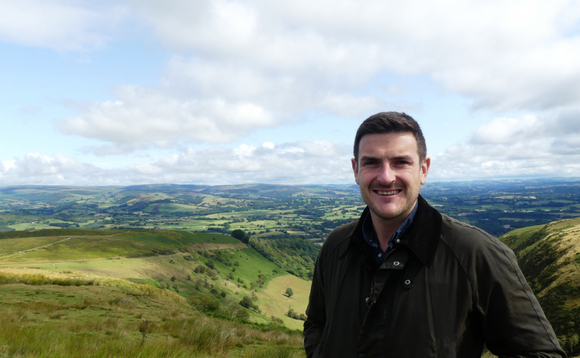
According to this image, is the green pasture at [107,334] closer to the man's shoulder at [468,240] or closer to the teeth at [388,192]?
the teeth at [388,192]

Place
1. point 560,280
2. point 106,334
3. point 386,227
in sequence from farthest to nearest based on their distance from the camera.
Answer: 1. point 560,280
2. point 106,334
3. point 386,227

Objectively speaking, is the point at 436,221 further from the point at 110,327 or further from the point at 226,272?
the point at 226,272

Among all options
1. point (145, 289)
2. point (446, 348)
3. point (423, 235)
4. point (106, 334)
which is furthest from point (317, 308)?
point (145, 289)

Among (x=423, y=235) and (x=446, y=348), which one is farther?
(x=423, y=235)

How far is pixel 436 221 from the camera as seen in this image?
249cm

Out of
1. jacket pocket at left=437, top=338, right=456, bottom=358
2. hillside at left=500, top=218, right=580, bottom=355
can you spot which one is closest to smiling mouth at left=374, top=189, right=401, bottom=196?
jacket pocket at left=437, top=338, right=456, bottom=358

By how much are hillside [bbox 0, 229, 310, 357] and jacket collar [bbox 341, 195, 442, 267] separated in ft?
15.1

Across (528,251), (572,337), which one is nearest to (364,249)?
(572,337)

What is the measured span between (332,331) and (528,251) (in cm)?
8230

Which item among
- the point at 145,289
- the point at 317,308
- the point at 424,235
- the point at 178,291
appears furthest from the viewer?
the point at 178,291

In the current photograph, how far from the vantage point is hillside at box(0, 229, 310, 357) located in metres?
9.57

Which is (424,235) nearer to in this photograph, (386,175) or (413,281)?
(413,281)

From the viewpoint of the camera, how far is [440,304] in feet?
7.22

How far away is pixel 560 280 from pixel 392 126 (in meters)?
52.7
